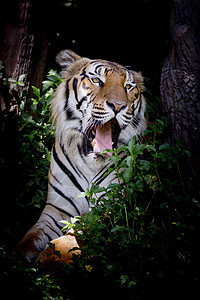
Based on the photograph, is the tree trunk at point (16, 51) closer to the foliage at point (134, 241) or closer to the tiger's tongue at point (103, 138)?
the tiger's tongue at point (103, 138)

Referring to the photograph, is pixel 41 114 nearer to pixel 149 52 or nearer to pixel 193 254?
pixel 149 52

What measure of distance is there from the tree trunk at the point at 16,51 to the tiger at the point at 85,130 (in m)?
0.60

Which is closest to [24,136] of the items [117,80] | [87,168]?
[87,168]

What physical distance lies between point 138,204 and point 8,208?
5.51 feet

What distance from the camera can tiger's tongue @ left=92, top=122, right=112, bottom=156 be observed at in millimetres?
3373

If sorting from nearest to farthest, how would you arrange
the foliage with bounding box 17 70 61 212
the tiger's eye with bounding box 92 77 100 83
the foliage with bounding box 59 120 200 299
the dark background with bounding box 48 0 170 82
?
the foliage with bounding box 59 120 200 299 → the tiger's eye with bounding box 92 77 100 83 → the foliage with bounding box 17 70 61 212 → the dark background with bounding box 48 0 170 82

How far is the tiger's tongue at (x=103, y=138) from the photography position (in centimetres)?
337

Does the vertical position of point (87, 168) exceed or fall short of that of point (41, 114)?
it falls short

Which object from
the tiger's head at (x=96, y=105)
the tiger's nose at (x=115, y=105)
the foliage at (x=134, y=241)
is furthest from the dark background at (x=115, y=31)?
the foliage at (x=134, y=241)

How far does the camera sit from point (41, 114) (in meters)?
4.45

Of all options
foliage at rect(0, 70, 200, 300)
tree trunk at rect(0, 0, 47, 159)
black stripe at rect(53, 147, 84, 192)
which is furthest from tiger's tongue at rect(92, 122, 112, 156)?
tree trunk at rect(0, 0, 47, 159)

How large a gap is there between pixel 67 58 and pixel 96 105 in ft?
2.93

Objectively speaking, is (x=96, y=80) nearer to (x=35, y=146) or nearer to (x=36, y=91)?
(x=36, y=91)

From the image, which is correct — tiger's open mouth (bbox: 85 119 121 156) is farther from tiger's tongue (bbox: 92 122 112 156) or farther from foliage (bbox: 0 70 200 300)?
foliage (bbox: 0 70 200 300)
